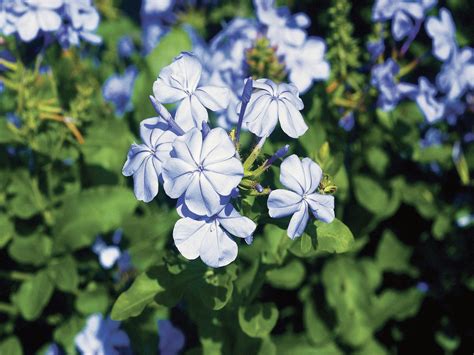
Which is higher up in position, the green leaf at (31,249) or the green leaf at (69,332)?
the green leaf at (31,249)

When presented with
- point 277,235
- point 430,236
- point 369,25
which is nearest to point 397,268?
point 430,236

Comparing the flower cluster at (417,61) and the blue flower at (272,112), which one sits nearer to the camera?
the blue flower at (272,112)

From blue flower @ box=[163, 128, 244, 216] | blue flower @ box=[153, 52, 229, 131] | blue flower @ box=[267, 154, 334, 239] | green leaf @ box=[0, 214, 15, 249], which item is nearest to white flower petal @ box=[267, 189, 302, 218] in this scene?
blue flower @ box=[267, 154, 334, 239]

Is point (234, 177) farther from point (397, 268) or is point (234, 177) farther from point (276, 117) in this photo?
point (397, 268)

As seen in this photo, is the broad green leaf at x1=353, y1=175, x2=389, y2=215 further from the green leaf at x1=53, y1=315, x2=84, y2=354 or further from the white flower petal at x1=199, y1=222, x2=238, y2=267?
the green leaf at x1=53, y1=315, x2=84, y2=354

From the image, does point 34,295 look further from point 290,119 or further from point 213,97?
point 290,119

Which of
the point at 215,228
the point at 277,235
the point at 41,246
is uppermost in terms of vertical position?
the point at 215,228

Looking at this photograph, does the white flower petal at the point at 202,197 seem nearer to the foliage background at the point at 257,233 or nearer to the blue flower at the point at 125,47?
the foliage background at the point at 257,233

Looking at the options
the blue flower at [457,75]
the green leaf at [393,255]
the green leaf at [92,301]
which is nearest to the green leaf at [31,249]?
the green leaf at [92,301]
